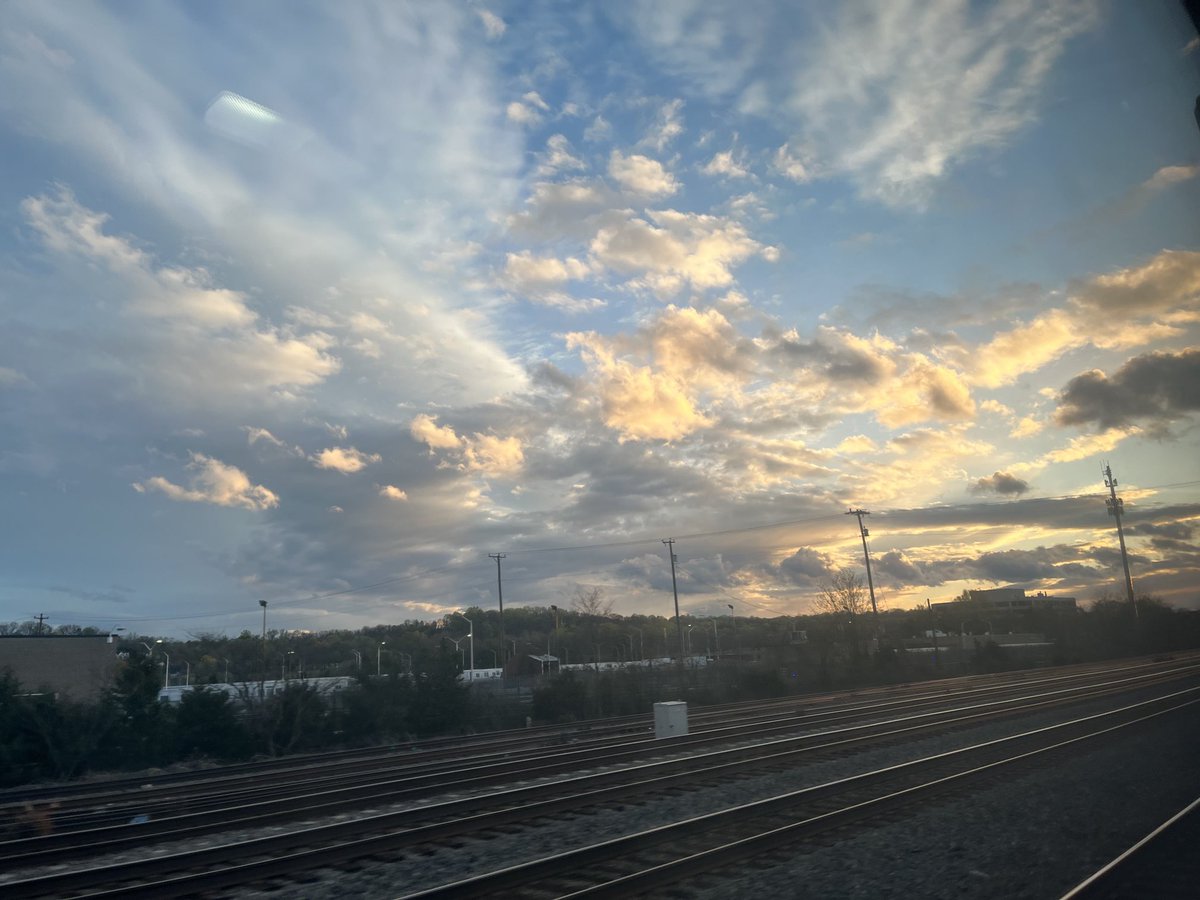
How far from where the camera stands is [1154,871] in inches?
355

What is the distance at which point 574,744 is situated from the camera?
2581 cm

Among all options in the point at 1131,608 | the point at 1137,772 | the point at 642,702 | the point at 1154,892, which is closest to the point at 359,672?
the point at 642,702

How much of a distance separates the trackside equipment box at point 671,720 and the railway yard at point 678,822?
126 cm

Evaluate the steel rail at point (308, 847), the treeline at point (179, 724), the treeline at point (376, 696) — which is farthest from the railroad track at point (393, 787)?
the treeline at point (376, 696)

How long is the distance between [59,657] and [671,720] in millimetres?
61876

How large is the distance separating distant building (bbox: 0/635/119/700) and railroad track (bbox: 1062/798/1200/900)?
Answer: 6835cm

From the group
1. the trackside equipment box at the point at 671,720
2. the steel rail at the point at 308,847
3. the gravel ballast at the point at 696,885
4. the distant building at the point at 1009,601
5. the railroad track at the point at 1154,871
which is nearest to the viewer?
the railroad track at the point at 1154,871

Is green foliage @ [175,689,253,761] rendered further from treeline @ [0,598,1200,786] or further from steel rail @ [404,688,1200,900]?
steel rail @ [404,688,1200,900]

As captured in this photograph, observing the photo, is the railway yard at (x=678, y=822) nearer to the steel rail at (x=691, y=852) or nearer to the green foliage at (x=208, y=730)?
the steel rail at (x=691, y=852)

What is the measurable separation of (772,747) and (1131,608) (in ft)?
252

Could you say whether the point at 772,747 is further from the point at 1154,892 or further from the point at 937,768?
the point at 1154,892

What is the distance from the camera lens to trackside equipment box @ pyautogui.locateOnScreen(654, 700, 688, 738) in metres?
24.9

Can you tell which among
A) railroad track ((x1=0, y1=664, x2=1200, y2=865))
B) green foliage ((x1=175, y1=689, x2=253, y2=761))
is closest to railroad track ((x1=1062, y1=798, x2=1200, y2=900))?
railroad track ((x1=0, y1=664, x2=1200, y2=865))

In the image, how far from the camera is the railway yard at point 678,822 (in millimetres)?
9469
